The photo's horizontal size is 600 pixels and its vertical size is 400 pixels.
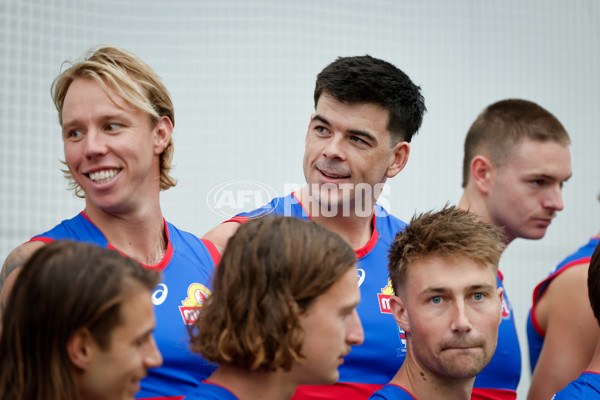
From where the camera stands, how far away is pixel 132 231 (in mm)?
2303

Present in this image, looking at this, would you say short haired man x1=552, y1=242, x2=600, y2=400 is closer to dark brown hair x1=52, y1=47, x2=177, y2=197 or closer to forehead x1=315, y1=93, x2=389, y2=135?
forehead x1=315, y1=93, x2=389, y2=135

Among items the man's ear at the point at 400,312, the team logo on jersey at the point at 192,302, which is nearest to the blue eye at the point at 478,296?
the man's ear at the point at 400,312

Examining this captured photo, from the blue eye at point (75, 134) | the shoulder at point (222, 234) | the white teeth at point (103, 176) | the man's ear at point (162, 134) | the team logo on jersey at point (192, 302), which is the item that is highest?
the man's ear at point (162, 134)

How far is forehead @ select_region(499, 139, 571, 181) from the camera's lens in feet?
11.1

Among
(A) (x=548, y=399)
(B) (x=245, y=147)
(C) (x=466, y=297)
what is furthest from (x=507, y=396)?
(B) (x=245, y=147)

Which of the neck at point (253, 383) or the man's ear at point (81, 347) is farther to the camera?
the neck at point (253, 383)

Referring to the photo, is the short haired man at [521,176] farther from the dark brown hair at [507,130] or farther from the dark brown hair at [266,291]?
the dark brown hair at [266,291]

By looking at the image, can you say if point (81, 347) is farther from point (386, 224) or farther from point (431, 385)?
point (386, 224)

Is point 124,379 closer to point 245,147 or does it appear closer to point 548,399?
point 548,399

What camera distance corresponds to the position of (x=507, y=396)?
2768mm

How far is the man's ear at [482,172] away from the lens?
11.3 ft

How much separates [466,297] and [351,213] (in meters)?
0.74

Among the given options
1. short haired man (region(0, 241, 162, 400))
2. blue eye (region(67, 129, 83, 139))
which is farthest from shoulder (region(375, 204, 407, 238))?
short haired man (region(0, 241, 162, 400))

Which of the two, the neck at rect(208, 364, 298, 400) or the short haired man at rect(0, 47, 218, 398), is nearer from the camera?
the neck at rect(208, 364, 298, 400)
